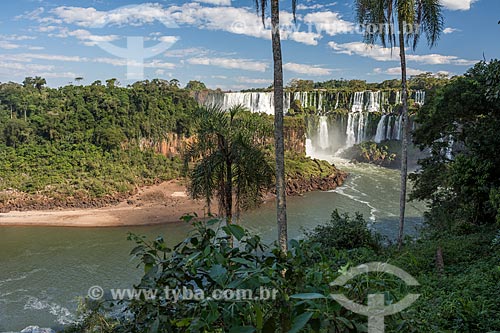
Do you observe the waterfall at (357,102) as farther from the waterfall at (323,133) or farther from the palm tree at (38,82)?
the palm tree at (38,82)

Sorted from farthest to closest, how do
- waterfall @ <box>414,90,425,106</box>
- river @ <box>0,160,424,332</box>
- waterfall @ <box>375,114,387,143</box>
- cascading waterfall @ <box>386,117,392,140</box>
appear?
1. waterfall @ <box>375,114,387,143</box>
2. cascading waterfall @ <box>386,117,392,140</box>
3. waterfall @ <box>414,90,425,106</box>
4. river @ <box>0,160,424,332</box>

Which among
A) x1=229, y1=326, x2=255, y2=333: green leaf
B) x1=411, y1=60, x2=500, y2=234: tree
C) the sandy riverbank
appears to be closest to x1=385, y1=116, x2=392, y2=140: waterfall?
the sandy riverbank

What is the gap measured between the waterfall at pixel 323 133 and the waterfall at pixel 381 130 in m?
5.24

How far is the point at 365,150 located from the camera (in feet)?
115

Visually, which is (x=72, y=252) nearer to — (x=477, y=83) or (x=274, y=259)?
(x=477, y=83)

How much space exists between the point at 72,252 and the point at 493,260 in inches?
609

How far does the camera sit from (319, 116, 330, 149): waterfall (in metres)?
38.0

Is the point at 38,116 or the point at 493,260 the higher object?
the point at 38,116

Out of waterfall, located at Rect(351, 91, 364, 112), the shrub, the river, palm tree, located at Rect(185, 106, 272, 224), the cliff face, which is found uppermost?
waterfall, located at Rect(351, 91, 364, 112)

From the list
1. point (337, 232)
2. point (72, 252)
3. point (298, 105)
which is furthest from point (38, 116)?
point (337, 232)

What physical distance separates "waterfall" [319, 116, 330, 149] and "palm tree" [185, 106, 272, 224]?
32.5 m

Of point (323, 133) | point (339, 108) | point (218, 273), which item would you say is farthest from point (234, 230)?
point (339, 108)

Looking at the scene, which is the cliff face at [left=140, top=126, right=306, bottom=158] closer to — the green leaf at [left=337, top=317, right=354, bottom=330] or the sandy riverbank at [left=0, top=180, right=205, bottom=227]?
the sandy riverbank at [left=0, top=180, right=205, bottom=227]

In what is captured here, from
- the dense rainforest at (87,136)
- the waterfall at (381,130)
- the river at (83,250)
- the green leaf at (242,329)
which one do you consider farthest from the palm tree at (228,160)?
the waterfall at (381,130)
